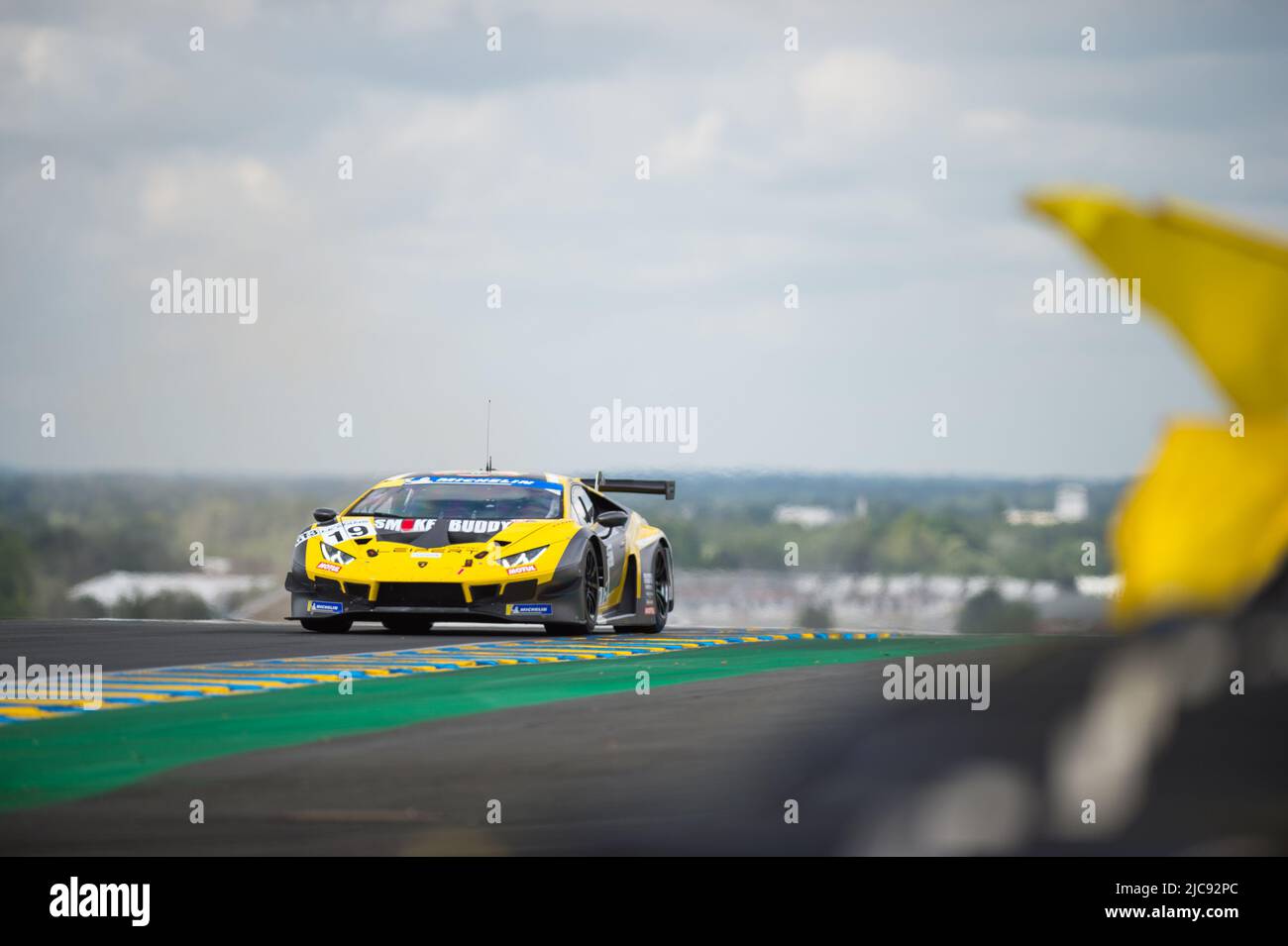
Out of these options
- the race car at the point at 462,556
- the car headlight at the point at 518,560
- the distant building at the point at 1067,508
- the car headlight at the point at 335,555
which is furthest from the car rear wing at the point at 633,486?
the distant building at the point at 1067,508

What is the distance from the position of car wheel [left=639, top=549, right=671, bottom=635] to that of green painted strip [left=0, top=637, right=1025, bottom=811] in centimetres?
410

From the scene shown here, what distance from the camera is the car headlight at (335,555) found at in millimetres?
13555

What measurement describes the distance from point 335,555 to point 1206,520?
13.1 meters

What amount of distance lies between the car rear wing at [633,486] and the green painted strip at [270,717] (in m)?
4.27

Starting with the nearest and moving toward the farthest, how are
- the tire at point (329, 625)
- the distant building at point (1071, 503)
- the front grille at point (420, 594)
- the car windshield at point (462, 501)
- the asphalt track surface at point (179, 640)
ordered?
the distant building at point (1071, 503) → the asphalt track surface at point (179, 640) → the front grille at point (420, 594) → the car windshield at point (462, 501) → the tire at point (329, 625)

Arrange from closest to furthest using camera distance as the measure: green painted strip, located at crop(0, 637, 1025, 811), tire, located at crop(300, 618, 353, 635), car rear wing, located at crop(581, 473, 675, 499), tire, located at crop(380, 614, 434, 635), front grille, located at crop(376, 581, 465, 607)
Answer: green painted strip, located at crop(0, 637, 1025, 811), front grille, located at crop(376, 581, 465, 607), tire, located at crop(380, 614, 434, 635), tire, located at crop(300, 618, 353, 635), car rear wing, located at crop(581, 473, 675, 499)

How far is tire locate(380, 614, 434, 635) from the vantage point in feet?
47.0

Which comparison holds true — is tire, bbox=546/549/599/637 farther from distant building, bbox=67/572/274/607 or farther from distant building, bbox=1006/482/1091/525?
distant building, bbox=1006/482/1091/525

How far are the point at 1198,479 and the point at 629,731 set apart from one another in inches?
236

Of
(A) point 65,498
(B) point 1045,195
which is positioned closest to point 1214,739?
(B) point 1045,195

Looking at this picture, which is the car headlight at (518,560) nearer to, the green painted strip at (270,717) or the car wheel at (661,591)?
the green painted strip at (270,717)

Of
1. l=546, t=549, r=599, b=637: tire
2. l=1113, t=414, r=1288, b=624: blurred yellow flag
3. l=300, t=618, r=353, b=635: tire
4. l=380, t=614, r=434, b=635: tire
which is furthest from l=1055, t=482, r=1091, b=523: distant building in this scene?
l=300, t=618, r=353, b=635: tire
